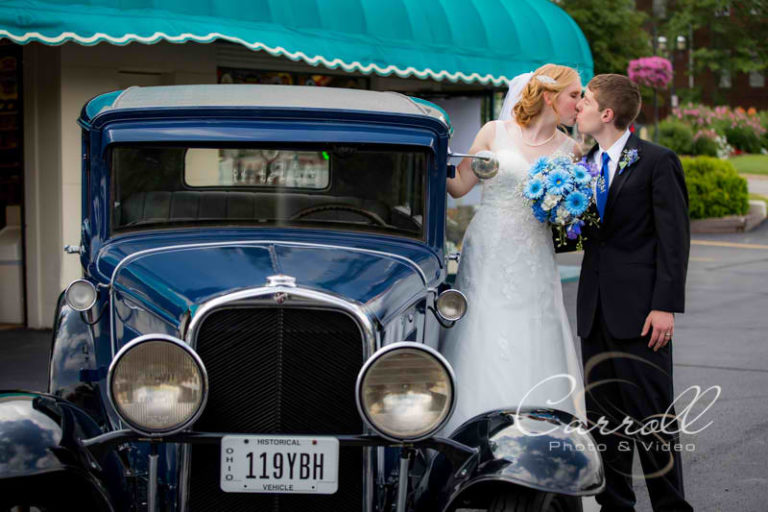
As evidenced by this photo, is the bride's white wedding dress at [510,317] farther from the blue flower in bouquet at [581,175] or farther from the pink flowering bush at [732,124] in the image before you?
the pink flowering bush at [732,124]

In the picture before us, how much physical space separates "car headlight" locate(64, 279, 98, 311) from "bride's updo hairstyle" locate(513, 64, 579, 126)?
7.81ft

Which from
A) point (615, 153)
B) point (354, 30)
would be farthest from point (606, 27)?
point (615, 153)

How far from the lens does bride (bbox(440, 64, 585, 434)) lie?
5.11 m

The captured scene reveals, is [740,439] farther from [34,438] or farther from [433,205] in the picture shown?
[34,438]

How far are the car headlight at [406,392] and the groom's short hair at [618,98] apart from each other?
1.71 m

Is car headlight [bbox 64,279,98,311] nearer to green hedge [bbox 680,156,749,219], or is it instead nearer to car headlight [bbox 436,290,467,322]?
car headlight [bbox 436,290,467,322]

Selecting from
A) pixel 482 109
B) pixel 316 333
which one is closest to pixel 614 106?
pixel 316 333

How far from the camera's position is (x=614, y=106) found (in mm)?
4680

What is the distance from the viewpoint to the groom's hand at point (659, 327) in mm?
4504

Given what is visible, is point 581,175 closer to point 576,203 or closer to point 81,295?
point 576,203

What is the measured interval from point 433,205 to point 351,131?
515 mm

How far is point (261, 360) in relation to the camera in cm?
366

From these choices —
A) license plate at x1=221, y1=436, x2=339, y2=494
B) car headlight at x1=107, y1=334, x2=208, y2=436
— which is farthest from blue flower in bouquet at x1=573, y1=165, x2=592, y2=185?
car headlight at x1=107, y1=334, x2=208, y2=436

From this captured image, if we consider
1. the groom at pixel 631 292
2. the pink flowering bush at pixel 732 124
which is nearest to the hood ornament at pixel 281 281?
the groom at pixel 631 292
